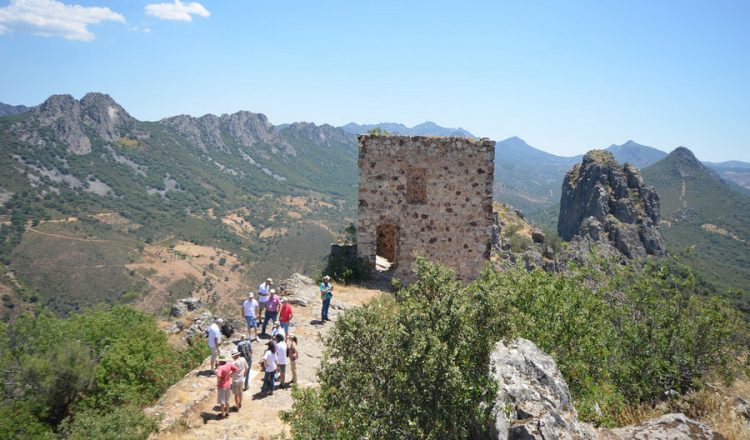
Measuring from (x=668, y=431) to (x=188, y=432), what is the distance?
808 cm

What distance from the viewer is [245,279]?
285 ft

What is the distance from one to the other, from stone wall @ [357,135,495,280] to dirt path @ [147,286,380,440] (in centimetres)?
464

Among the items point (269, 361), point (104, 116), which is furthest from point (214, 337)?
point (104, 116)

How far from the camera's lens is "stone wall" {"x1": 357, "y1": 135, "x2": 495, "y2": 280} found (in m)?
15.0

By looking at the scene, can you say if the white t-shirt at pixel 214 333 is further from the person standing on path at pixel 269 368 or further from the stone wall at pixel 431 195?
the stone wall at pixel 431 195

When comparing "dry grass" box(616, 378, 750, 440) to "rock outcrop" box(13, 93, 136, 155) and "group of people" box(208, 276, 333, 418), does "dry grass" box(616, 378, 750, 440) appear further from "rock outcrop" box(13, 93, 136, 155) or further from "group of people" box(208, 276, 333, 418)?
"rock outcrop" box(13, 93, 136, 155)

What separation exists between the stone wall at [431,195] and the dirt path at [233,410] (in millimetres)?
4640

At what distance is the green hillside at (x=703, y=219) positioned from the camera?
73250 millimetres

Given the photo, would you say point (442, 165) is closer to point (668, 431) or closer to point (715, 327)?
point (715, 327)

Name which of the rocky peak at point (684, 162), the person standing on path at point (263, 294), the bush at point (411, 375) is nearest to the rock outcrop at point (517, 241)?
the person standing on path at point (263, 294)

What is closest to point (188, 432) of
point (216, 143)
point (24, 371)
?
point (24, 371)

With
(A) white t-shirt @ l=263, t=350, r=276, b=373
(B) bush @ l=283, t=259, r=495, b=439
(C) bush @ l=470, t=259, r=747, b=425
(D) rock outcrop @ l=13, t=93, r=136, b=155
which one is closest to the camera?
(B) bush @ l=283, t=259, r=495, b=439

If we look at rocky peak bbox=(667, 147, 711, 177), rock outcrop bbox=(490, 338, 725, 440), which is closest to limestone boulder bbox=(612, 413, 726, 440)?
rock outcrop bbox=(490, 338, 725, 440)

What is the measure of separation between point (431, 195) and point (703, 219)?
111577 millimetres
